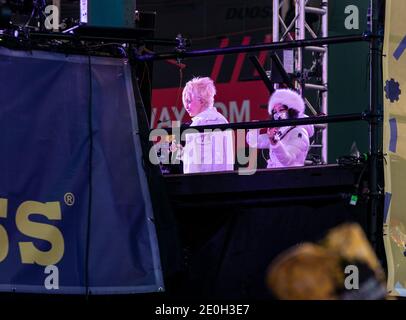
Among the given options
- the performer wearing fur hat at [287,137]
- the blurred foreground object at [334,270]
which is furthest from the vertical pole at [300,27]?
the blurred foreground object at [334,270]

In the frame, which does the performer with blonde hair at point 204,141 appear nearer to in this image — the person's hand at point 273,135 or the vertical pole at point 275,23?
the person's hand at point 273,135

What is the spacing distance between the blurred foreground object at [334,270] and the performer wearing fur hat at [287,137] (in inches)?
63.2

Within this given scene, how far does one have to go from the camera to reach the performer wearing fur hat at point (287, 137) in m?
6.51

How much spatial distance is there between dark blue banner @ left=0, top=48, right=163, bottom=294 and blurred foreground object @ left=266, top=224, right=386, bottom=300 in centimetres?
76

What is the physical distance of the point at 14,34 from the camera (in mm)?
4711

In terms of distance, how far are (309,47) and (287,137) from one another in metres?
2.90

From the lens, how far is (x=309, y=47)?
917 cm

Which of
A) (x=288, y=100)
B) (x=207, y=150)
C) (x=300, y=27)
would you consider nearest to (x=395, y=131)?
(x=288, y=100)

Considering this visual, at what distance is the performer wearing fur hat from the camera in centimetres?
651

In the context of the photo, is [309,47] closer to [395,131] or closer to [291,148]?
[291,148]

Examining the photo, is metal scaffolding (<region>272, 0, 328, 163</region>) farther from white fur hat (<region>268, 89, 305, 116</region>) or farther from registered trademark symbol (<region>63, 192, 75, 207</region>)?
registered trademark symbol (<region>63, 192, 75, 207</region>)

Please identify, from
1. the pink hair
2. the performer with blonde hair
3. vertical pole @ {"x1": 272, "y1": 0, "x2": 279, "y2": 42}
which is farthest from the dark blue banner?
vertical pole @ {"x1": 272, "y1": 0, "x2": 279, "y2": 42}

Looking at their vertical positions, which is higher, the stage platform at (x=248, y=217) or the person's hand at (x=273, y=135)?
the person's hand at (x=273, y=135)

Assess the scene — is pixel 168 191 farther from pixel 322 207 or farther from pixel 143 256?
pixel 322 207
